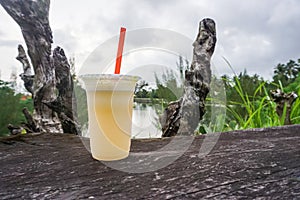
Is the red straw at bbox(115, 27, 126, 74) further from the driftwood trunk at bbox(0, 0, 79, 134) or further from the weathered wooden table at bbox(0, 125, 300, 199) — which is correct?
the driftwood trunk at bbox(0, 0, 79, 134)

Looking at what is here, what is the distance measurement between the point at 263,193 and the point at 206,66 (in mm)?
796

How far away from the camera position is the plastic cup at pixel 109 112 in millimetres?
635

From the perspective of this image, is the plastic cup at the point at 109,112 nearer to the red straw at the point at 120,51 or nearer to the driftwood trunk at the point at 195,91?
the red straw at the point at 120,51

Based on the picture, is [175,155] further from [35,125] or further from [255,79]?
[255,79]

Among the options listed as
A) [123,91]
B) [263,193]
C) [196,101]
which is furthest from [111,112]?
[196,101]

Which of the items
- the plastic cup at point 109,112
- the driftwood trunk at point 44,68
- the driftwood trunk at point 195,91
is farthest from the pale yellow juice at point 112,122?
the driftwood trunk at point 44,68

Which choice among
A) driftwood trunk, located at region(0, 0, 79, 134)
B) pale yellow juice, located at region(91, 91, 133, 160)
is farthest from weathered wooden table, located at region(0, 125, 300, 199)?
driftwood trunk, located at region(0, 0, 79, 134)

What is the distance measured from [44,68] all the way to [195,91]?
701 mm

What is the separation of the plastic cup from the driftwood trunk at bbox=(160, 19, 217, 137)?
52 cm

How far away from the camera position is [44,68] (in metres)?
1.18

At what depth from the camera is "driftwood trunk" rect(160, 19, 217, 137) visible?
3.78 ft

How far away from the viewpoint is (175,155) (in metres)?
0.71

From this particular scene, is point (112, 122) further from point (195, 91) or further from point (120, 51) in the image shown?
point (195, 91)

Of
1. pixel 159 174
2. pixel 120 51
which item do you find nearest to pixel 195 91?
pixel 120 51
